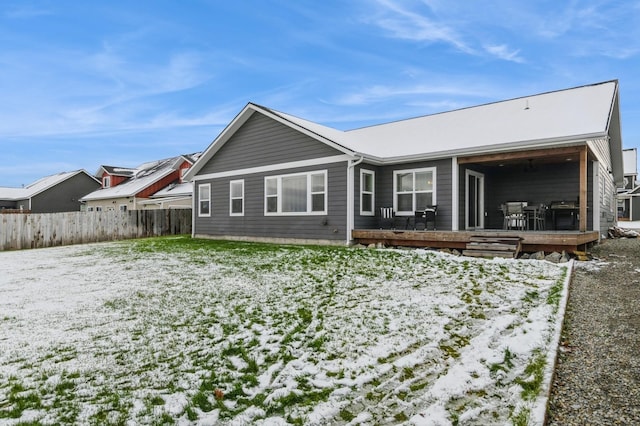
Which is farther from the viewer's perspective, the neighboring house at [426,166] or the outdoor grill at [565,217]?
the outdoor grill at [565,217]

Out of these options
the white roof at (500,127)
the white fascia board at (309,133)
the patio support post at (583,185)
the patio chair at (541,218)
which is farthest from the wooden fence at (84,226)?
the patio support post at (583,185)

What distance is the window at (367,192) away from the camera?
1148 centimetres

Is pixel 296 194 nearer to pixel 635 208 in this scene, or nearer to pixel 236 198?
pixel 236 198

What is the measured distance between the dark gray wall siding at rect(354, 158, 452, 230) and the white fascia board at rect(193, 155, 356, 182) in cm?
70

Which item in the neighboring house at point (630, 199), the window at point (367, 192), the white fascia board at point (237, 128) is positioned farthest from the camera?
the neighboring house at point (630, 199)

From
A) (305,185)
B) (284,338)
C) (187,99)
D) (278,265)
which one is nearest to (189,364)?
(284,338)

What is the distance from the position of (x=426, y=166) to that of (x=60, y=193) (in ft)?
103

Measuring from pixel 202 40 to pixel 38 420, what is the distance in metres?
19.8

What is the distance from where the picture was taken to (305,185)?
12.3m

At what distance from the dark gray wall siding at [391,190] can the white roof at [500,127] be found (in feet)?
1.41

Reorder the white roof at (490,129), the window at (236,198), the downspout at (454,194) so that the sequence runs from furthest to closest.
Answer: the window at (236,198) < the downspout at (454,194) < the white roof at (490,129)

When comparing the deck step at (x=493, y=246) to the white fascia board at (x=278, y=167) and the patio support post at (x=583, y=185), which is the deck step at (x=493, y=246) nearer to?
the patio support post at (x=583, y=185)

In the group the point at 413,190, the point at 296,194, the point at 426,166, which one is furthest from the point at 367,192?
the point at 296,194

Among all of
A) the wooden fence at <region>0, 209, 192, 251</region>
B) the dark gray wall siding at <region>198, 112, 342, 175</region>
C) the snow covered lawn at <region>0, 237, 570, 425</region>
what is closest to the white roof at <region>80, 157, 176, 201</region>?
the wooden fence at <region>0, 209, 192, 251</region>
